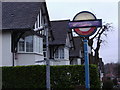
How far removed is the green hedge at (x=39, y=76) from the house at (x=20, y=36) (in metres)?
2.69

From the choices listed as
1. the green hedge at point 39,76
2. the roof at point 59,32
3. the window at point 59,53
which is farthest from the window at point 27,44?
the window at point 59,53

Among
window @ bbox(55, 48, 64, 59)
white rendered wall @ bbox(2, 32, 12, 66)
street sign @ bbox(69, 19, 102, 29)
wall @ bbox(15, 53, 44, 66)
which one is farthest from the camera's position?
window @ bbox(55, 48, 64, 59)

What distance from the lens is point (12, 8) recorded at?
2116 cm

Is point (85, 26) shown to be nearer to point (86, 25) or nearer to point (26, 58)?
point (86, 25)

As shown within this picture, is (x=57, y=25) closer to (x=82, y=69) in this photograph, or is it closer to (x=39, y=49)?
(x=39, y=49)

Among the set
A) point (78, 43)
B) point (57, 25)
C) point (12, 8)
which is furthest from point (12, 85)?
point (78, 43)

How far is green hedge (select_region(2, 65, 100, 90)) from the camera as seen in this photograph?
15711mm

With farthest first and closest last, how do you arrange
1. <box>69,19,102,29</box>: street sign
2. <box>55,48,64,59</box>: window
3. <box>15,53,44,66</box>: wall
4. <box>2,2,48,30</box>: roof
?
<box>55,48,64,59</box>: window, <box>15,53,44,66</box>: wall, <box>2,2,48,30</box>: roof, <box>69,19,102,29</box>: street sign

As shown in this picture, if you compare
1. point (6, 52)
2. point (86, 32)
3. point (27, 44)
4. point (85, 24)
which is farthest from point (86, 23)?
point (27, 44)

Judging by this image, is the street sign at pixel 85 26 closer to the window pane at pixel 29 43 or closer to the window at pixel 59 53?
the window pane at pixel 29 43

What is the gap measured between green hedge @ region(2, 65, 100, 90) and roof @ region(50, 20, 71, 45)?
41.6 feet

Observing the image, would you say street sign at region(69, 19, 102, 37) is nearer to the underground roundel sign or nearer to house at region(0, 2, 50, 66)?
the underground roundel sign

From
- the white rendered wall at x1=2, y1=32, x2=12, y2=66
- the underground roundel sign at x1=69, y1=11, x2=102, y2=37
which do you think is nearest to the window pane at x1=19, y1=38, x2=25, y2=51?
the white rendered wall at x1=2, y1=32, x2=12, y2=66

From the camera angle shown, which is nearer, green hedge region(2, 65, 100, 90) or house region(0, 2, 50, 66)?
green hedge region(2, 65, 100, 90)
